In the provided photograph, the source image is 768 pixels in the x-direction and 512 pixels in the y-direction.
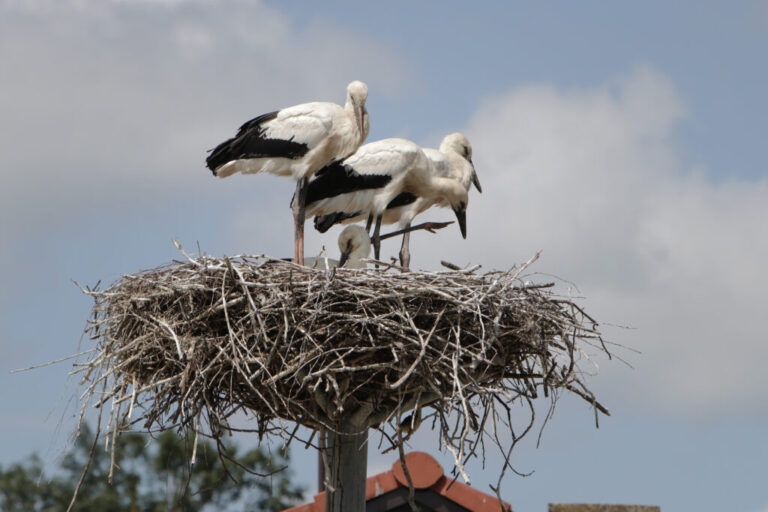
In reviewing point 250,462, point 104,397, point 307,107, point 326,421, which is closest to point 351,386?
point 326,421

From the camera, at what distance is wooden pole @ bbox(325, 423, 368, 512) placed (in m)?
7.14

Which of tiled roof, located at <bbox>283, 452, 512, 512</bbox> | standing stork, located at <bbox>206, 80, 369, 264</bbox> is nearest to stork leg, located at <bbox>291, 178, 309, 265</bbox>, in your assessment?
standing stork, located at <bbox>206, 80, 369, 264</bbox>

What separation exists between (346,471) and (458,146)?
4.03 m

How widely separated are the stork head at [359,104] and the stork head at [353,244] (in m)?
→ 0.84

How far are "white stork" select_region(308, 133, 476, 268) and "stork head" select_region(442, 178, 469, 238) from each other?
0.55ft

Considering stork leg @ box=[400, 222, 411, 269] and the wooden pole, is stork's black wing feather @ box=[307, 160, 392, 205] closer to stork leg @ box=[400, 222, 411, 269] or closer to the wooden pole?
stork leg @ box=[400, 222, 411, 269]

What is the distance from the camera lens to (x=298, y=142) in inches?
340

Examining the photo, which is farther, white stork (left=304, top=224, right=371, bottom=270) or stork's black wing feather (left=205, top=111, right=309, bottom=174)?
stork's black wing feather (left=205, top=111, right=309, bottom=174)

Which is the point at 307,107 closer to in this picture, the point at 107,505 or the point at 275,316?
the point at 275,316

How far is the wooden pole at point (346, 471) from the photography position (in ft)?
23.4

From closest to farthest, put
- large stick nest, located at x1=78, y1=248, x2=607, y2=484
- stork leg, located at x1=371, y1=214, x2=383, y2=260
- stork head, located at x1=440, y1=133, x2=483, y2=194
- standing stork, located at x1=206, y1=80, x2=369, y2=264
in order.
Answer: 1. large stick nest, located at x1=78, y1=248, x2=607, y2=484
2. standing stork, located at x1=206, y1=80, x2=369, y2=264
3. stork leg, located at x1=371, y1=214, x2=383, y2=260
4. stork head, located at x1=440, y1=133, x2=483, y2=194

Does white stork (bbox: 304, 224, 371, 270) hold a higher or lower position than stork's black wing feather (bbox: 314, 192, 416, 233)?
lower

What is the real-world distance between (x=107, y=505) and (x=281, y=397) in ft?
35.0

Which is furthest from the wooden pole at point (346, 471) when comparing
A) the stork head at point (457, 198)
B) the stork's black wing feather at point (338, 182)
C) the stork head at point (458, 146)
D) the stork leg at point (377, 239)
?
the stork head at point (458, 146)
